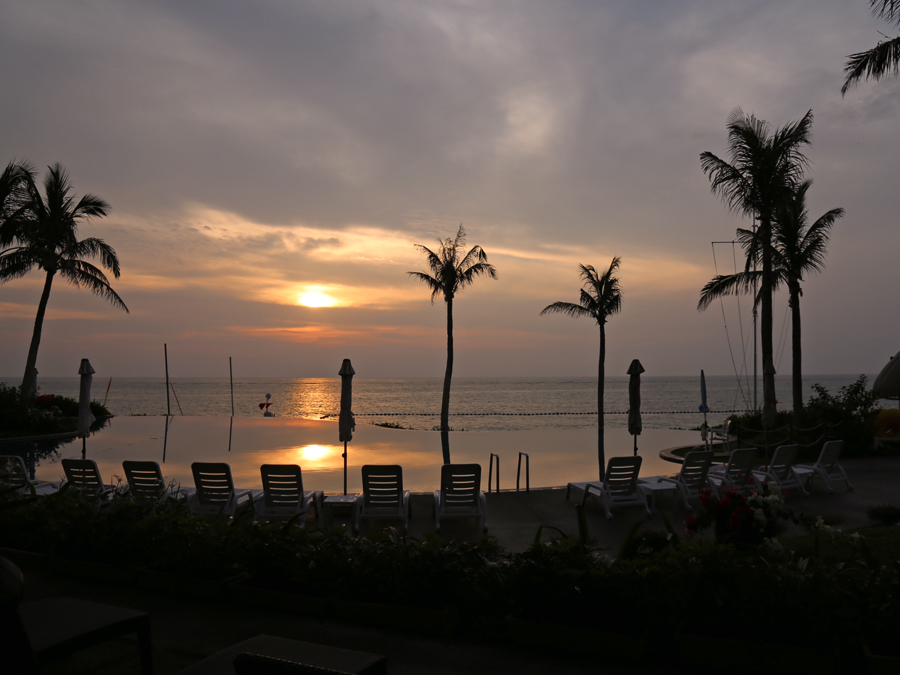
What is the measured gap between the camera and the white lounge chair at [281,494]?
23.9 feet

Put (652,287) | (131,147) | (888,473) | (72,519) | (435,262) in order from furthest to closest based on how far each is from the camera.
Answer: (435,262)
(652,287)
(888,473)
(131,147)
(72,519)

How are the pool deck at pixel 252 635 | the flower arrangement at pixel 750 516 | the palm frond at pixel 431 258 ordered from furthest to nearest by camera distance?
the palm frond at pixel 431 258 → the flower arrangement at pixel 750 516 → the pool deck at pixel 252 635

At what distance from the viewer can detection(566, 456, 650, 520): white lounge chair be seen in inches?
315

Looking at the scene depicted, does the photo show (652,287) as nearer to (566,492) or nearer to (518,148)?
(518,148)

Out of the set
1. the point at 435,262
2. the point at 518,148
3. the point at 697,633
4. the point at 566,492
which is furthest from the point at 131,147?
the point at 435,262

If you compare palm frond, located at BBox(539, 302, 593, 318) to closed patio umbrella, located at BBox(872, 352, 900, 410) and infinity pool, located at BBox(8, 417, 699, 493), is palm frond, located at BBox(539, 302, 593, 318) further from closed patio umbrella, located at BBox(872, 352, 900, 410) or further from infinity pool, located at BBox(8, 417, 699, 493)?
closed patio umbrella, located at BBox(872, 352, 900, 410)

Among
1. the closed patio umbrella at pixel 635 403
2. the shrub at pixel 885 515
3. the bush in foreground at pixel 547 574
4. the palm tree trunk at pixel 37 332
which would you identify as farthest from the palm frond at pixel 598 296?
the bush in foreground at pixel 547 574

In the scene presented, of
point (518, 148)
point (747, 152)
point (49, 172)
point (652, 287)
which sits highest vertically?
point (49, 172)

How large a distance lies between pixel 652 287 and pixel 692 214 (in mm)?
6522

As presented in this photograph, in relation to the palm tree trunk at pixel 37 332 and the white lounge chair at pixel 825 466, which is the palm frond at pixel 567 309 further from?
the palm tree trunk at pixel 37 332

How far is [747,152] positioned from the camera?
15.3 meters

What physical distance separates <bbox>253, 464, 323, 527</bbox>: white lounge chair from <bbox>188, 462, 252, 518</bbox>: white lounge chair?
0.31 metres

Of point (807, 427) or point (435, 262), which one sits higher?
point (435, 262)

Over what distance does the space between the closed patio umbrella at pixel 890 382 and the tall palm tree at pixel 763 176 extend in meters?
4.15
